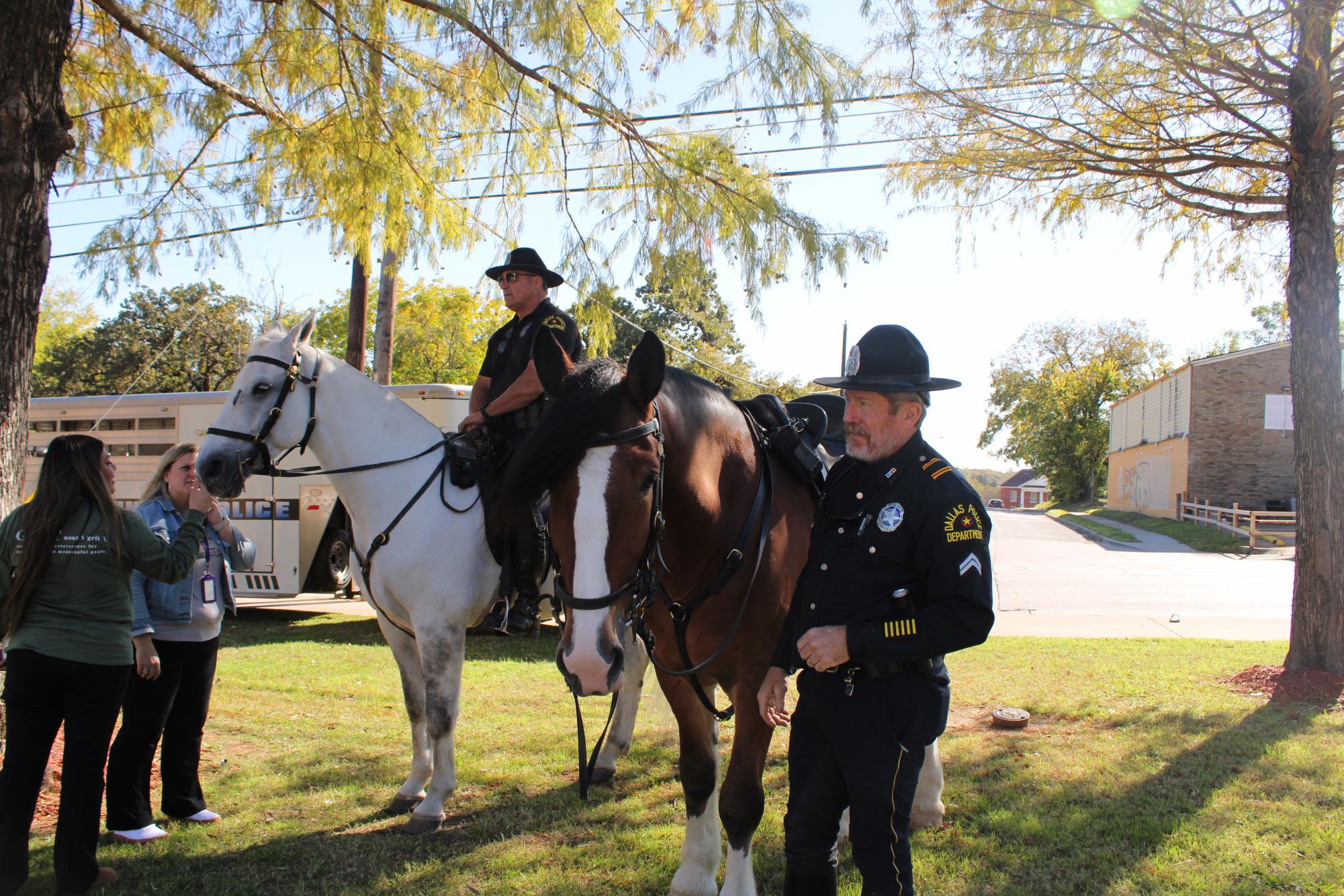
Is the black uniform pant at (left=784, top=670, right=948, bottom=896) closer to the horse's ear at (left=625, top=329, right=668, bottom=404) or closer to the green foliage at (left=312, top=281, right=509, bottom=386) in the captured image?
the horse's ear at (left=625, top=329, right=668, bottom=404)

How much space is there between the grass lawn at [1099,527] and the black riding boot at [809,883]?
93.6 feet

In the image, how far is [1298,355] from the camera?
23.0 feet

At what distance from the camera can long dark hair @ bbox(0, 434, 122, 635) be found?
3359mm

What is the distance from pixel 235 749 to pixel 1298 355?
868 centimetres

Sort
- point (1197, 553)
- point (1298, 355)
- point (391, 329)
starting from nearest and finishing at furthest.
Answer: point (1298, 355) < point (391, 329) < point (1197, 553)

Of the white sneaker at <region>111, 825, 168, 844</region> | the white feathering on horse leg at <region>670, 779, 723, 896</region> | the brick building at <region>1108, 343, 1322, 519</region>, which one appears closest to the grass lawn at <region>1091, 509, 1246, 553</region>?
the brick building at <region>1108, 343, 1322, 519</region>

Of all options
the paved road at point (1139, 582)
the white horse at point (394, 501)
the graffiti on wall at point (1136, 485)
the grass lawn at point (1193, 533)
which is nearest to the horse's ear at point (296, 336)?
the white horse at point (394, 501)

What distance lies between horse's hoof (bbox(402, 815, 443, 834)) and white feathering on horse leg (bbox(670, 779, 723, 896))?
143cm

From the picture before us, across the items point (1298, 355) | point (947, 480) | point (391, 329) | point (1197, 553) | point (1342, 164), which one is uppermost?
point (1342, 164)

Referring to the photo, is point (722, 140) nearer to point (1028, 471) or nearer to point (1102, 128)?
point (1102, 128)

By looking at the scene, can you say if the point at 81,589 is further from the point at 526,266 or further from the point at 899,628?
the point at 899,628

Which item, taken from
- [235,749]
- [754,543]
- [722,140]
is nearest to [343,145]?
[722,140]

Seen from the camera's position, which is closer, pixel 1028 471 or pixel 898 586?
pixel 898 586

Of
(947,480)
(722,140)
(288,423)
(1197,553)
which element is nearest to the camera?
(947,480)
